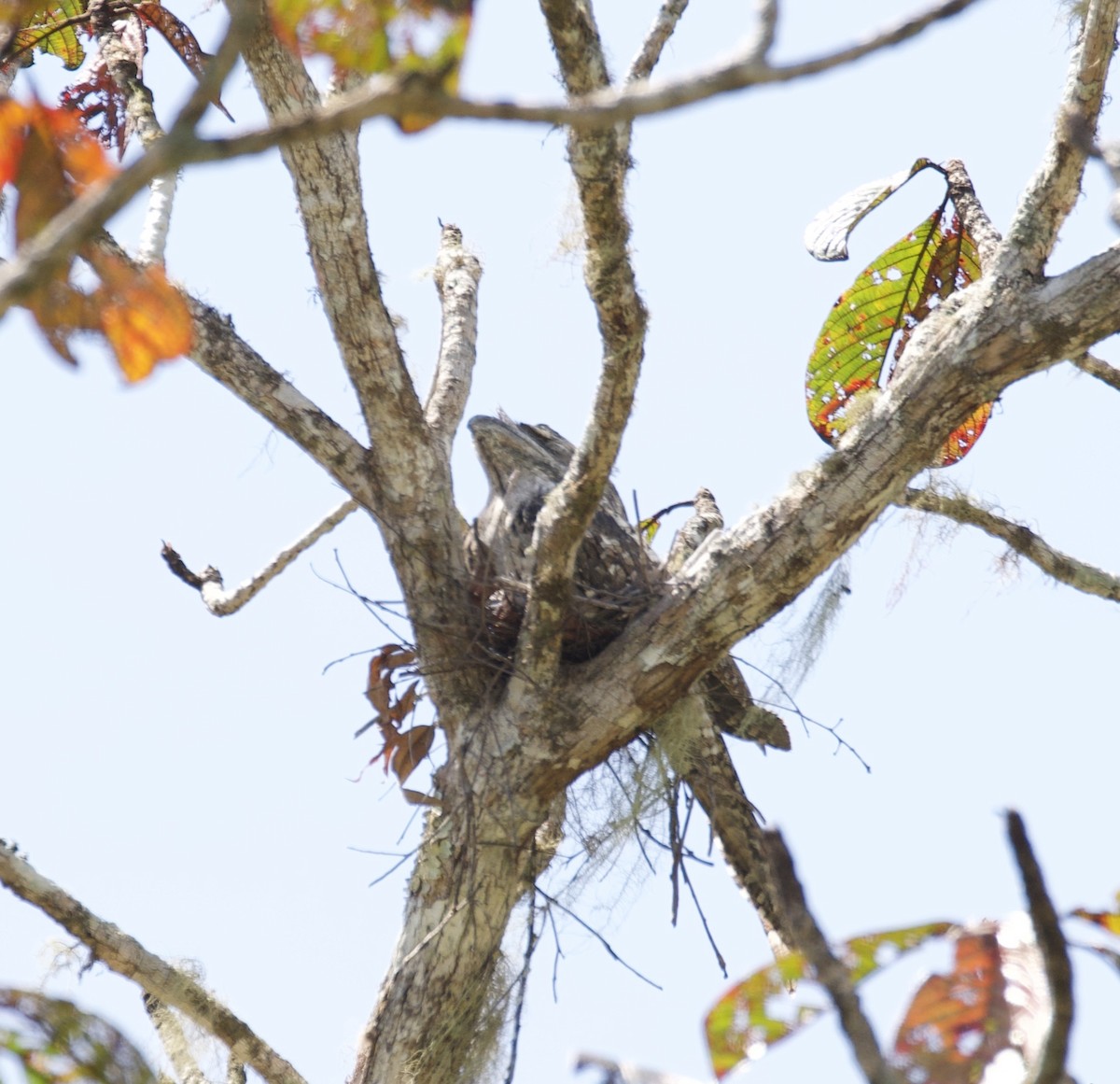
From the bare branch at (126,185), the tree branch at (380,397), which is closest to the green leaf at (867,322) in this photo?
the tree branch at (380,397)

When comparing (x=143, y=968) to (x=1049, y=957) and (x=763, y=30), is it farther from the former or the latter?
(x=763, y=30)

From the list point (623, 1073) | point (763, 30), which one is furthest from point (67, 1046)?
point (763, 30)

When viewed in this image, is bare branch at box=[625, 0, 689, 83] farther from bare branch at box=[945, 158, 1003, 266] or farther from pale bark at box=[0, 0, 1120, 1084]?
bare branch at box=[945, 158, 1003, 266]

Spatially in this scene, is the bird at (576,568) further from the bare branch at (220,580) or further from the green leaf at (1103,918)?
the green leaf at (1103,918)

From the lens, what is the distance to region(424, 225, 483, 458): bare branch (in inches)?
161

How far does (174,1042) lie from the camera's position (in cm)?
343

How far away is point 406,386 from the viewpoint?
3.49m

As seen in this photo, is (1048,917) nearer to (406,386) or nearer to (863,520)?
(863,520)

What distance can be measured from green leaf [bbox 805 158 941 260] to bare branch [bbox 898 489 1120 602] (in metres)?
0.78

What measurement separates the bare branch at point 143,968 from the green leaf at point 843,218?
7.93 feet

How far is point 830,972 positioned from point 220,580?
319 centimetres

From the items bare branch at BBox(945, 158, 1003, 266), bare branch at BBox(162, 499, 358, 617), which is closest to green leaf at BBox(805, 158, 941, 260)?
bare branch at BBox(945, 158, 1003, 266)

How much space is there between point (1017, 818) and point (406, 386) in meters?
2.50

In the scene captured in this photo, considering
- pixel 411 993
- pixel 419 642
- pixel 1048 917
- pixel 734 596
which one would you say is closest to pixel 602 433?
pixel 734 596
